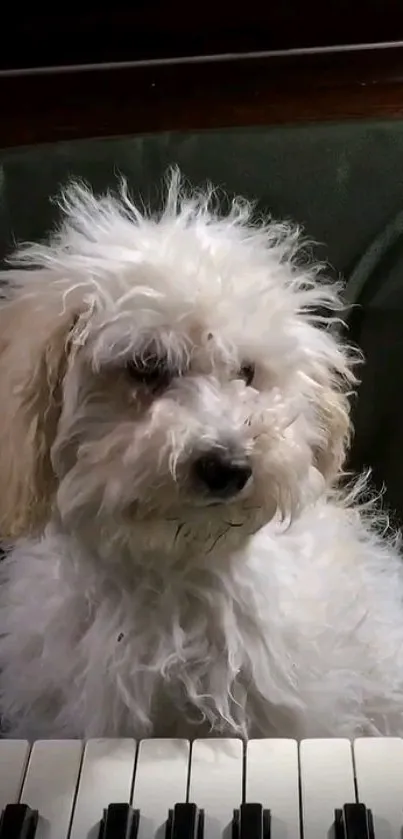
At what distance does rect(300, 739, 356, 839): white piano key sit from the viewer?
3.05 feet

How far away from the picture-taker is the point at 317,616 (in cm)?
120

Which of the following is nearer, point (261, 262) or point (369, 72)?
point (261, 262)

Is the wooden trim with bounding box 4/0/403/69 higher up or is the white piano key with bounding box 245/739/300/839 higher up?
the wooden trim with bounding box 4/0/403/69

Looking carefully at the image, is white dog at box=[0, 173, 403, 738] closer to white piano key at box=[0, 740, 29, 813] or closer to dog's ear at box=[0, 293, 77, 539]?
dog's ear at box=[0, 293, 77, 539]

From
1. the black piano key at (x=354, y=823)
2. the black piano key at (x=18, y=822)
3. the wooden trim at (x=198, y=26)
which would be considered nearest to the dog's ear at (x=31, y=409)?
the black piano key at (x=18, y=822)

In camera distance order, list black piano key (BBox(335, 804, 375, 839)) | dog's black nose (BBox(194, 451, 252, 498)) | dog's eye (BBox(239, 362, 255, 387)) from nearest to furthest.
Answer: black piano key (BBox(335, 804, 375, 839)), dog's black nose (BBox(194, 451, 252, 498)), dog's eye (BBox(239, 362, 255, 387))

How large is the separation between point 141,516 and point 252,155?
2.02ft

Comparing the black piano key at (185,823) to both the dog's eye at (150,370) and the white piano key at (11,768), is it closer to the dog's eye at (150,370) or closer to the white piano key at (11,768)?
the white piano key at (11,768)

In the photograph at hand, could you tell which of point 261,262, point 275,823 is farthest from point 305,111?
point 275,823

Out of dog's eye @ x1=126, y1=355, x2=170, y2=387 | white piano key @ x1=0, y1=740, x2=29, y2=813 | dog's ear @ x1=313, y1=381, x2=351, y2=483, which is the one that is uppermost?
dog's eye @ x1=126, y1=355, x2=170, y2=387

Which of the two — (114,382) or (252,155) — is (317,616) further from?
(252,155)

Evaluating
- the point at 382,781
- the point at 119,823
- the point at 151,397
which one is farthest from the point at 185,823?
the point at 151,397

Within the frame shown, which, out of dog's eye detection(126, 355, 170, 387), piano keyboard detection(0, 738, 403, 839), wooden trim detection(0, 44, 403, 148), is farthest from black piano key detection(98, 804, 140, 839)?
wooden trim detection(0, 44, 403, 148)

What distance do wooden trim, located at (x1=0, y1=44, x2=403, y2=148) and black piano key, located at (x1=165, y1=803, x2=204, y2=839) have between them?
1077 mm
